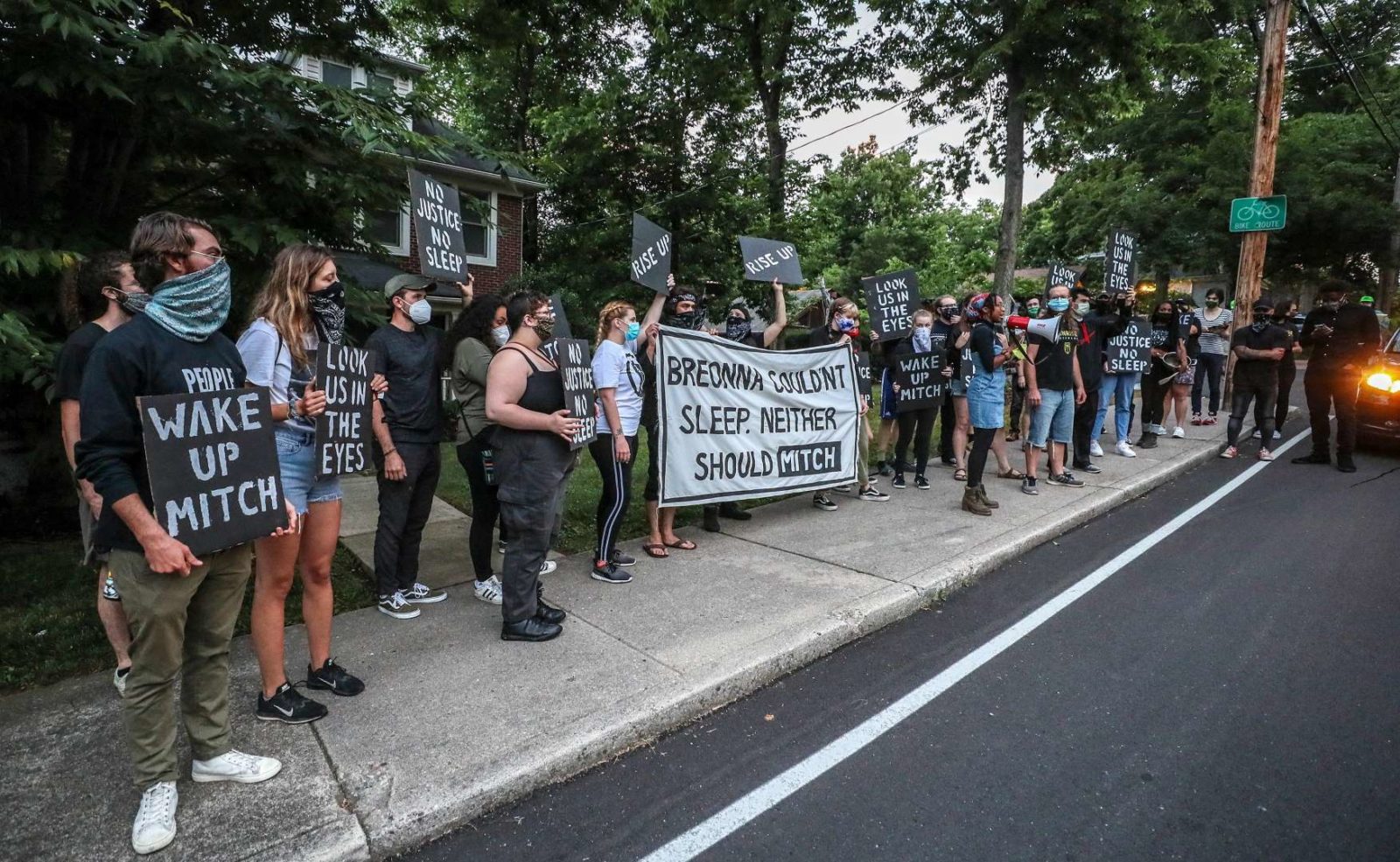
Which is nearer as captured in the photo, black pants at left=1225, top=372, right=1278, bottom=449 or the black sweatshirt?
the black sweatshirt

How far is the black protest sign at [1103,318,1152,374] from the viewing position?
→ 8.95 m

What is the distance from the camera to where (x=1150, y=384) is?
985 cm

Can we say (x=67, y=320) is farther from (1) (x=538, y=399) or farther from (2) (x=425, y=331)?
(1) (x=538, y=399)

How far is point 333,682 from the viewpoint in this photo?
3309 millimetres

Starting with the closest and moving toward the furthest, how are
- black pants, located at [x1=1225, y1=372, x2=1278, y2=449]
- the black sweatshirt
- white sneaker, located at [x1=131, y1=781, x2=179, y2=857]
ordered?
the black sweatshirt, white sneaker, located at [x1=131, y1=781, x2=179, y2=857], black pants, located at [x1=1225, y1=372, x2=1278, y2=449]

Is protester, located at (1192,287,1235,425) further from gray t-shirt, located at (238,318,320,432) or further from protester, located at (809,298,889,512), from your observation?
gray t-shirt, located at (238,318,320,432)

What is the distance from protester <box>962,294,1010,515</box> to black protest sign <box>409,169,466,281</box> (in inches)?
181

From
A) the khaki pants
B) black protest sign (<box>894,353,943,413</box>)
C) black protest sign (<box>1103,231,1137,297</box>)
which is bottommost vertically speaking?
the khaki pants

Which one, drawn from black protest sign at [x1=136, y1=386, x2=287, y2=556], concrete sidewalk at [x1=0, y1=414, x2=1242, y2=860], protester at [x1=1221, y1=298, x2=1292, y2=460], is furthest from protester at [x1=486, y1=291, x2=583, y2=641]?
protester at [x1=1221, y1=298, x2=1292, y2=460]

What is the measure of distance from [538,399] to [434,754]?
171 centimetres

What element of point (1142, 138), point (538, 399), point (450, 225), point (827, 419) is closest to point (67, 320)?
point (538, 399)

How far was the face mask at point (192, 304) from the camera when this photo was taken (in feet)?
7.71

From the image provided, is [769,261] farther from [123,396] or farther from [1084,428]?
[123,396]

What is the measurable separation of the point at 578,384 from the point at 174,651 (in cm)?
235
